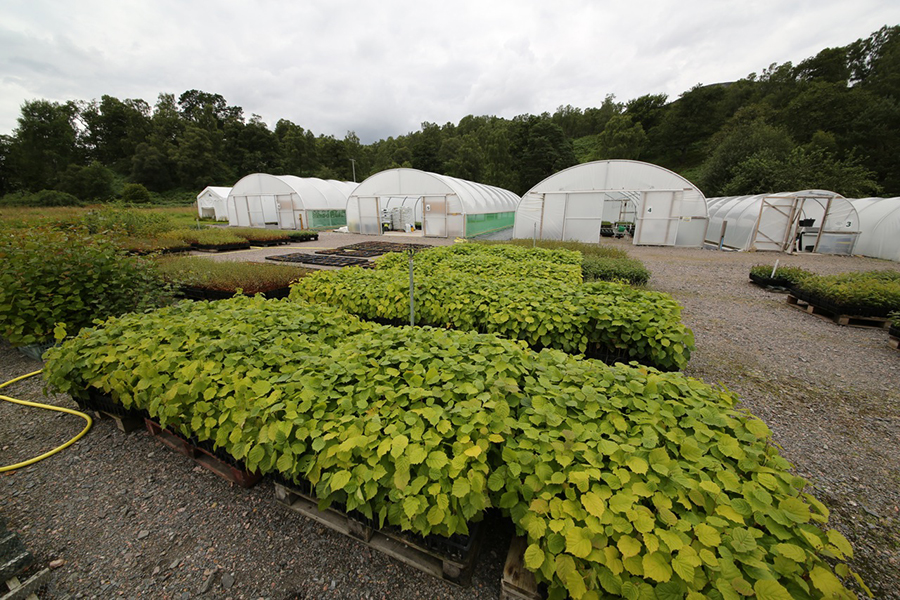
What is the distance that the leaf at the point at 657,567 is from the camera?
1332 mm

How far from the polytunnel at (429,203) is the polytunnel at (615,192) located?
350 centimetres

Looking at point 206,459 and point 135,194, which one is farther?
point 135,194

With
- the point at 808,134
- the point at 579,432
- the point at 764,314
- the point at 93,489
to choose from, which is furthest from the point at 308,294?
the point at 808,134

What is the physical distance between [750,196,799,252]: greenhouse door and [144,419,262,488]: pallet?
70.5ft

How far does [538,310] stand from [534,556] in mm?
3043

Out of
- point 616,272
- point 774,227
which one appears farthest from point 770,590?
point 774,227

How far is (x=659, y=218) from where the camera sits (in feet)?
54.2

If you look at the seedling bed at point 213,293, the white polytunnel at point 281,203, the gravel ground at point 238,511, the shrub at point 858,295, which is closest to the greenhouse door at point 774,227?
the shrub at point 858,295

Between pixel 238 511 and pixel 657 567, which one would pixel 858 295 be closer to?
pixel 657 567

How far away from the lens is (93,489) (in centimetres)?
270

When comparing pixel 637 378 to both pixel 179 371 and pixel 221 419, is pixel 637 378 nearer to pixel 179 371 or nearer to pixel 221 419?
pixel 221 419

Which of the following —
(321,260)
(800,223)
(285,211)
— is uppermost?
(285,211)

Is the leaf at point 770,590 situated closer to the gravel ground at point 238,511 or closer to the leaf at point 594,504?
the leaf at point 594,504

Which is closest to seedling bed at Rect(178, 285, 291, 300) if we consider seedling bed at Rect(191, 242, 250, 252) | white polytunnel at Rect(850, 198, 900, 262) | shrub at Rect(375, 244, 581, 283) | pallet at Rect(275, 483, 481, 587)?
shrub at Rect(375, 244, 581, 283)
